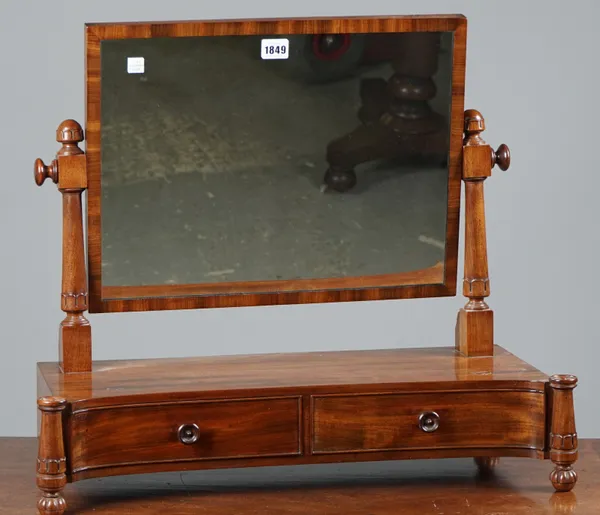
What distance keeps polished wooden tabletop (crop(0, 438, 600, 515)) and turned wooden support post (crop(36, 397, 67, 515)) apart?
0.06m

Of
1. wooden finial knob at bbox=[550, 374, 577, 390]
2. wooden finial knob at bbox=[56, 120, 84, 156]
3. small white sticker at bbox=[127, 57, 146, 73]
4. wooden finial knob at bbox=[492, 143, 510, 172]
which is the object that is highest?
small white sticker at bbox=[127, 57, 146, 73]

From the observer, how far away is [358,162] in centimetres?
327

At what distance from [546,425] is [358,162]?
0.66 meters

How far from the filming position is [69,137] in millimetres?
3141

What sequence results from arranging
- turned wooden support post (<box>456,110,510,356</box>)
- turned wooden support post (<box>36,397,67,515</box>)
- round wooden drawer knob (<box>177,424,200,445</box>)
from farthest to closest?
turned wooden support post (<box>456,110,510,356</box>), round wooden drawer knob (<box>177,424,200,445</box>), turned wooden support post (<box>36,397,67,515</box>)

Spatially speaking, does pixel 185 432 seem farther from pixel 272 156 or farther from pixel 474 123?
pixel 474 123

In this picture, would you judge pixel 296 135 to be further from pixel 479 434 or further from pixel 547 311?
pixel 547 311

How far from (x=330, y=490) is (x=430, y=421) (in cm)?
25

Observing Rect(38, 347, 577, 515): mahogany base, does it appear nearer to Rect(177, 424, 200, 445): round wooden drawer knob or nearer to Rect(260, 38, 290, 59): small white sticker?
Rect(177, 424, 200, 445): round wooden drawer knob

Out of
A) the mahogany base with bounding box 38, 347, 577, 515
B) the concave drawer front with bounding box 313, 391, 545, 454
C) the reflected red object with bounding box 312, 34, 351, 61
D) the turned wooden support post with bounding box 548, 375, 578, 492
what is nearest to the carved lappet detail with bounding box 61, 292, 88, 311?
the mahogany base with bounding box 38, 347, 577, 515

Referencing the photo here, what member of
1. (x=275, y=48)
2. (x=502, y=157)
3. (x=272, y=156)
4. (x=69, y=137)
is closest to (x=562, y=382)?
(x=502, y=157)

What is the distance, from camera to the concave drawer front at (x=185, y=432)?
10.00ft

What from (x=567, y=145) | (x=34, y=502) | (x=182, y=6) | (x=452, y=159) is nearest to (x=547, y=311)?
(x=567, y=145)

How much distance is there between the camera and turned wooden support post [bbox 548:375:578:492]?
10.4 feet
